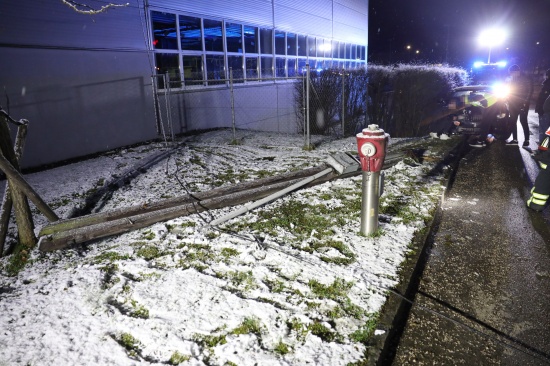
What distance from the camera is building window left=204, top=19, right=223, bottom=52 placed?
1236cm

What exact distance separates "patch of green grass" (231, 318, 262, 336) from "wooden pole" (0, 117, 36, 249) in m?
2.83

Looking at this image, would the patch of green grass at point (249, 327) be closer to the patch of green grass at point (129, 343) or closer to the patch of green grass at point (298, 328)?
the patch of green grass at point (298, 328)

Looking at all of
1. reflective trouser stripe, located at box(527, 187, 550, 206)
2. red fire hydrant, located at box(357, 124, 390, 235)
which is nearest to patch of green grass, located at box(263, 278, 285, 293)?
red fire hydrant, located at box(357, 124, 390, 235)

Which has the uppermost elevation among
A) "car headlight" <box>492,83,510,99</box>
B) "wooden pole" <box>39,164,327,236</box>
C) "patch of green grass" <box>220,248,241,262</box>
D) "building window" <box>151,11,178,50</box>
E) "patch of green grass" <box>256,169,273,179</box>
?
"building window" <box>151,11,178,50</box>

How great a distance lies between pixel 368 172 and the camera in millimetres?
3777

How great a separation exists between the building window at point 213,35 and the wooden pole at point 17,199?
958cm

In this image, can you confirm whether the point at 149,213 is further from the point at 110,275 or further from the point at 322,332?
the point at 322,332

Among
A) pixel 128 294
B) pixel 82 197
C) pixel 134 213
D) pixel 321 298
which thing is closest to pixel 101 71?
pixel 82 197

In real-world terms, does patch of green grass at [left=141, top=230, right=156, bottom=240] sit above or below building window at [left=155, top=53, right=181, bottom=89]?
below

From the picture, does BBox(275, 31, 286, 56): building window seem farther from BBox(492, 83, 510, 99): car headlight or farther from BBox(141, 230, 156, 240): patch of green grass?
BBox(141, 230, 156, 240): patch of green grass

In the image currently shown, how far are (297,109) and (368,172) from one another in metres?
11.6

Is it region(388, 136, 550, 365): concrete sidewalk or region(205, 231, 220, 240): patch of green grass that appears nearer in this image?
region(388, 136, 550, 365): concrete sidewalk

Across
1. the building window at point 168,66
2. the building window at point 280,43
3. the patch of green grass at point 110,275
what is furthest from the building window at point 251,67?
the patch of green grass at point 110,275

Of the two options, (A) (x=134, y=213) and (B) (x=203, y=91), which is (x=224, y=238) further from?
(B) (x=203, y=91)
